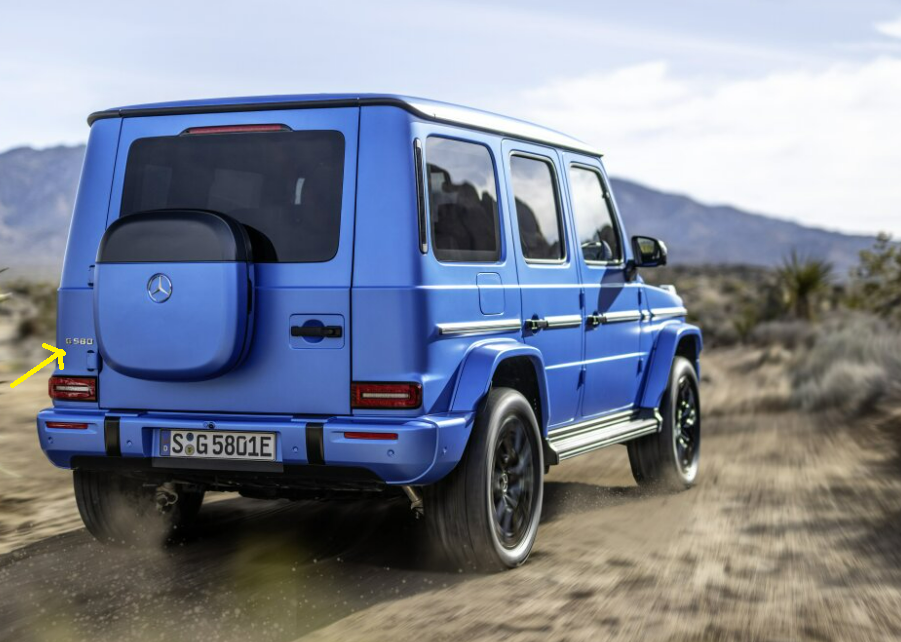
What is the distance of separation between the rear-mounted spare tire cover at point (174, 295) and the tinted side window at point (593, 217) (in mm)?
2479

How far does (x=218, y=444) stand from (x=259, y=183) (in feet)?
3.68

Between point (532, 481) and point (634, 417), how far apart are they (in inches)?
75.3

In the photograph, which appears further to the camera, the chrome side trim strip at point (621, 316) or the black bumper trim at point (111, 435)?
the chrome side trim strip at point (621, 316)

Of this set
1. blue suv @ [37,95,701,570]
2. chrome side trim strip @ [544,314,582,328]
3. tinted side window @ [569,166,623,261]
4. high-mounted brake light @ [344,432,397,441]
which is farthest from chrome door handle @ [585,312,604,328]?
high-mounted brake light @ [344,432,397,441]

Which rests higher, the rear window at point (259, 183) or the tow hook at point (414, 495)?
the rear window at point (259, 183)

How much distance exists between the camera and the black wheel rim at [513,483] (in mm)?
5617

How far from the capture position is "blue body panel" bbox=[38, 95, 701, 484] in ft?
16.3

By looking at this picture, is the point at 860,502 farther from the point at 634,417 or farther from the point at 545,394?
the point at 545,394

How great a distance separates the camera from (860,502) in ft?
25.1

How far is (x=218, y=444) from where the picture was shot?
16.9 ft

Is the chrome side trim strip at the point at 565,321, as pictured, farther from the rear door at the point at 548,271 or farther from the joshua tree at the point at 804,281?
the joshua tree at the point at 804,281

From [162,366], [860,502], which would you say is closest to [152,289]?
[162,366]

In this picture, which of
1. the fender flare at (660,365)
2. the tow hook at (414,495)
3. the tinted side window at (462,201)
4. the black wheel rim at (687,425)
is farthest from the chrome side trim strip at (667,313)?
the tow hook at (414,495)

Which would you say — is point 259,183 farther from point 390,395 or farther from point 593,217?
point 593,217
